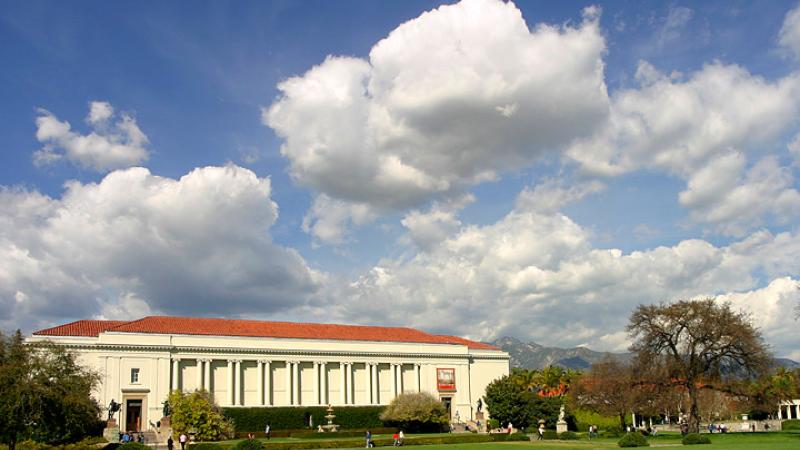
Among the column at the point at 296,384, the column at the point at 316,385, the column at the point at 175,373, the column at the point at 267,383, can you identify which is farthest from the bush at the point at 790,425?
the column at the point at 175,373

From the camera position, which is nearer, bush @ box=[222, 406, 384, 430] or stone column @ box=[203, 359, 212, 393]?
bush @ box=[222, 406, 384, 430]

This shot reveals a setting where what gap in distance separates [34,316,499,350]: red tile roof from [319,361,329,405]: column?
344cm

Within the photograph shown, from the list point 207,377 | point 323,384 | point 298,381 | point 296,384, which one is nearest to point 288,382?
point 296,384

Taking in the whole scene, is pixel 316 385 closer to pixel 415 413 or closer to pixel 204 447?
pixel 415 413

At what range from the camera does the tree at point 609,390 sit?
62997mm

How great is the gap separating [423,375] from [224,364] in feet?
83.3

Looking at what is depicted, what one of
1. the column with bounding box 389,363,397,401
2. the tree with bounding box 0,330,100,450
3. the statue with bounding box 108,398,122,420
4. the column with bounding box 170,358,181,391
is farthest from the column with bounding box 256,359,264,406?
the tree with bounding box 0,330,100,450

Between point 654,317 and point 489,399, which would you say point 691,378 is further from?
point 489,399

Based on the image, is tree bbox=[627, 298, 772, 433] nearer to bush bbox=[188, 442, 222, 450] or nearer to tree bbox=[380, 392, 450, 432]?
tree bbox=[380, 392, 450, 432]

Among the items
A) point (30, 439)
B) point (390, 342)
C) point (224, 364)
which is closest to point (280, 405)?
point (224, 364)

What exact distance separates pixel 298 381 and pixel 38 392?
46.9m

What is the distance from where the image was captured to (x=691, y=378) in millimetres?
59500

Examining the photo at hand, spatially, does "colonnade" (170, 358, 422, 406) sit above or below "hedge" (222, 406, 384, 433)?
above

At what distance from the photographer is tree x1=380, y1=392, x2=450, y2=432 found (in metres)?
74.2
